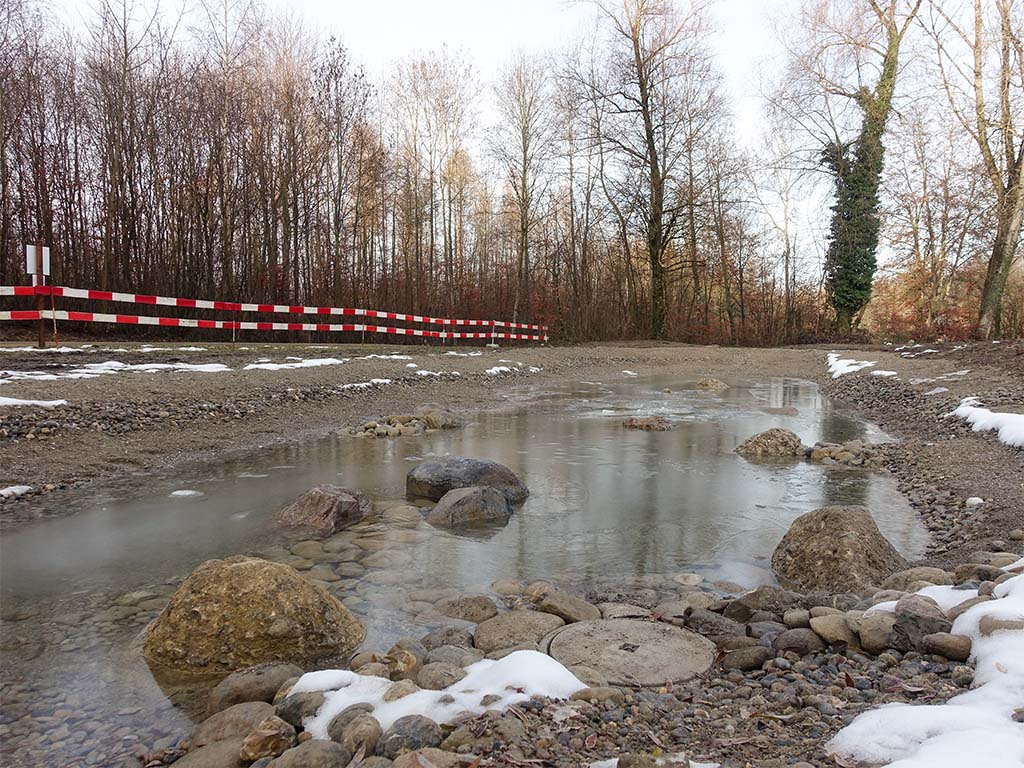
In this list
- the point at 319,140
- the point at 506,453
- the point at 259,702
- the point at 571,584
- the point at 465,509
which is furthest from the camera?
the point at 319,140

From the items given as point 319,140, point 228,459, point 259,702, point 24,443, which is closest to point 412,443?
point 228,459

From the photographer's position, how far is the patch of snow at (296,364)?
12.2m

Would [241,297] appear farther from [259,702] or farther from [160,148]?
[259,702]

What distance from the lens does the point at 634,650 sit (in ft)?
10.3

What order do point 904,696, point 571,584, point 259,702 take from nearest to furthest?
point 904,696 < point 259,702 < point 571,584

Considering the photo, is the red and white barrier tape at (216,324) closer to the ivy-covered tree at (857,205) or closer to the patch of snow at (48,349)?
the patch of snow at (48,349)

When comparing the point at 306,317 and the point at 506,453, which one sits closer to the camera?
the point at 506,453

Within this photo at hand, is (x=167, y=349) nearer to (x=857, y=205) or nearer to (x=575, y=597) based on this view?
(x=575, y=597)

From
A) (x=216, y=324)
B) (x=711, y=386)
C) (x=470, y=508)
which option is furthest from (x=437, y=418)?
(x=216, y=324)

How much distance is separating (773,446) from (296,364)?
29.4 ft

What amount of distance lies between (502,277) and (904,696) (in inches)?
1277

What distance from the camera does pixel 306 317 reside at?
73.0 feet

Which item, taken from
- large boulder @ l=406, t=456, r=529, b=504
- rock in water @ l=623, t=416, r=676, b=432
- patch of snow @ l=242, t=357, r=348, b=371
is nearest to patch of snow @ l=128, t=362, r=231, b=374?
patch of snow @ l=242, t=357, r=348, b=371

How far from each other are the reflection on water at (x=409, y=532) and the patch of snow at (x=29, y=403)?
6.23 feet
